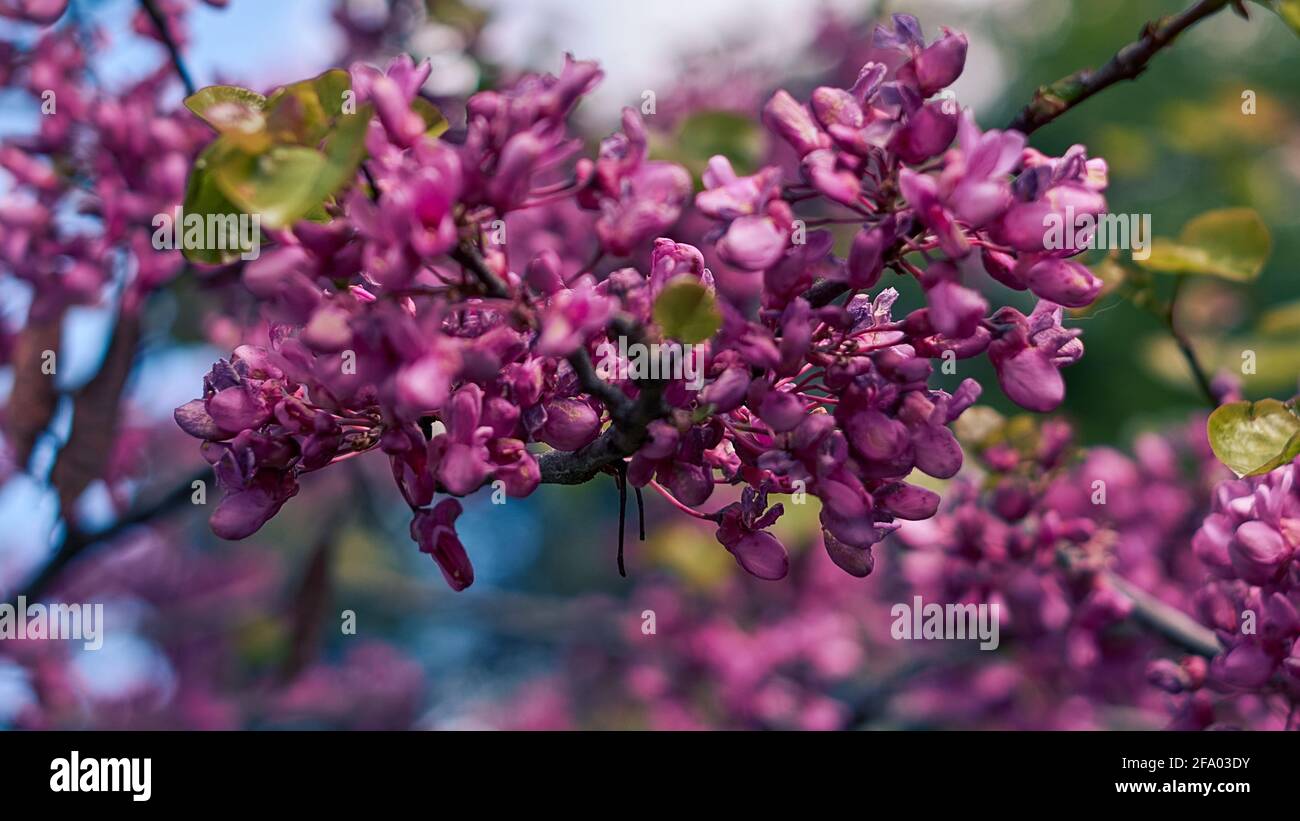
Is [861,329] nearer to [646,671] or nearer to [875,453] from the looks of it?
[875,453]

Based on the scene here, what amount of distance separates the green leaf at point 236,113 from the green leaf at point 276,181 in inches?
0.5

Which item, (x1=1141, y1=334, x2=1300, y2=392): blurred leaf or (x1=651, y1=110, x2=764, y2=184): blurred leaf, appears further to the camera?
(x1=1141, y1=334, x2=1300, y2=392): blurred leaf

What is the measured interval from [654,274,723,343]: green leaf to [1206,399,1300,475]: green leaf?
2.23 feet

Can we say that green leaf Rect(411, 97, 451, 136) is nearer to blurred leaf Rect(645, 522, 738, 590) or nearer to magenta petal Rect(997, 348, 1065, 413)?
magenta petal Rect(997, 348, 1065, 413)

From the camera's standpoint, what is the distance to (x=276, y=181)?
895mm

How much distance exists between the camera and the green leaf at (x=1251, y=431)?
1241 mm

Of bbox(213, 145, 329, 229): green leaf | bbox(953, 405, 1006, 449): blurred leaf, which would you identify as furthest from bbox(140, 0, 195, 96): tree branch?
bbox(953, 405, 1006, 449): blurred leaf

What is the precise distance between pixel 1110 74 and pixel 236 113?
92 cm

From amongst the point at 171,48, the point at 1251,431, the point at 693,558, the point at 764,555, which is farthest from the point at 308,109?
the point at 693,558

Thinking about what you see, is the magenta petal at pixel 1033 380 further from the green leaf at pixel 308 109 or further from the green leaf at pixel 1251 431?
the green leaf at pixel 308 109

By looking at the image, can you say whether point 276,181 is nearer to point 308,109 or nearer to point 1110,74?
point 308,109

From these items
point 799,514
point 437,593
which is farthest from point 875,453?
point 437,593

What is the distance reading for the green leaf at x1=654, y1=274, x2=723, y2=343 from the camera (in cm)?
96

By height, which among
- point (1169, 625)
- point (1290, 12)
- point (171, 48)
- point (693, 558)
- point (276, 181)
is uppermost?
point (171, 48)
